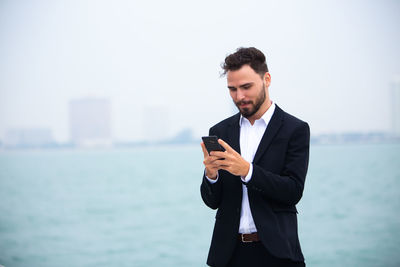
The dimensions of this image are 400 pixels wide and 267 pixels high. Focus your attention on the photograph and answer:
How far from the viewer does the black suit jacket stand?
182 cm

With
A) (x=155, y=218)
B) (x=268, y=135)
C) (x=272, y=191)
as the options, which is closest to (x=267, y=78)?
(x=268, y=135)

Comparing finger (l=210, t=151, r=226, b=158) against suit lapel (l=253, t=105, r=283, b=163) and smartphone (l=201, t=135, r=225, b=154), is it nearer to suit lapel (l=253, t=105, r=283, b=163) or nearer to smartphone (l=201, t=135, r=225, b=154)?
smartphone (l=201, t=135, r=225, b=154)

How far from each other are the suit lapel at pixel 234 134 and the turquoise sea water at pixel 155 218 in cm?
2183

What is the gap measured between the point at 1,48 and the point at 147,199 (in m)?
84.5

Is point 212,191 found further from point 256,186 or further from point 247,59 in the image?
point 247,59

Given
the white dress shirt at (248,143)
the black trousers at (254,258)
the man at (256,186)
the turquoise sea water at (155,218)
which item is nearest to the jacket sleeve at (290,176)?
the man at (256,186)

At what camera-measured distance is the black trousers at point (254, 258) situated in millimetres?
1891

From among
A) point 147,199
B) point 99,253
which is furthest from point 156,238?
point 147,199

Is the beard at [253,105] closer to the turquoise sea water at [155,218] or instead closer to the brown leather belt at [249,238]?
the brown leather belt at [249,238]

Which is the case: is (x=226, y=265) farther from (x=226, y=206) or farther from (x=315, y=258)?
(x=315, y=258)

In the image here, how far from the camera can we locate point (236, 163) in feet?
5.78

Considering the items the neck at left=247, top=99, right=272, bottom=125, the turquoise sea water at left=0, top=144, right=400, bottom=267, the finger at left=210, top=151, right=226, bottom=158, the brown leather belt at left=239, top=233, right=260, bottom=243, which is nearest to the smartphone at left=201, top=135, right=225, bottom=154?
the finger at left=210, top=151, right=226, bottom=158

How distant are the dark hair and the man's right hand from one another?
14.3 inches

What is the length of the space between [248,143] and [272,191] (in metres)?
0.30
